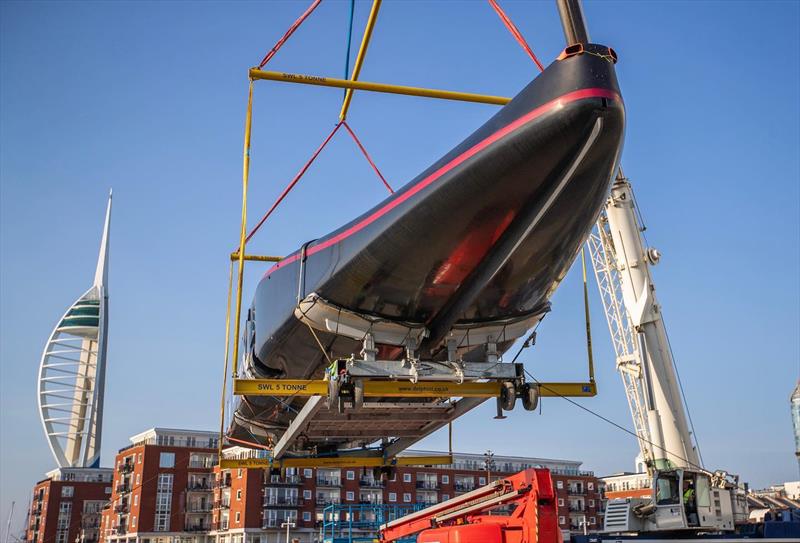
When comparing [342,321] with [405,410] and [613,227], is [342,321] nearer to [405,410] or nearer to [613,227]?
[405,410]

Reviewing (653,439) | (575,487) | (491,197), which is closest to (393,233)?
(491,197)

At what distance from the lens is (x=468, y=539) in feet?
37.2

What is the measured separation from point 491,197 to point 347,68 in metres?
7.69

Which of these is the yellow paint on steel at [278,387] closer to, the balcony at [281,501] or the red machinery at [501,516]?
the red machinery at [501,516]

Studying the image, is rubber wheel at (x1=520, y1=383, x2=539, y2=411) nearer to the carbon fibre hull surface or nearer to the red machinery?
the carbon fibre hull surface

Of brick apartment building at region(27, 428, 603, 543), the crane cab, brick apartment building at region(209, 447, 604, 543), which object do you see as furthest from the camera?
brick apartment building at region(27, 428, 603, 543)

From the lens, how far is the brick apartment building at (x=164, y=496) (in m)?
80.5

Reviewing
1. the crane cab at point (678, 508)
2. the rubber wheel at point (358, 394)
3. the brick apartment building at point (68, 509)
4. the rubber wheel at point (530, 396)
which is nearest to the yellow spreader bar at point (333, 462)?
the crane cab at point (678, 508)

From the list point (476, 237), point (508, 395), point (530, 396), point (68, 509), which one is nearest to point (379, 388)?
point (508, 395)

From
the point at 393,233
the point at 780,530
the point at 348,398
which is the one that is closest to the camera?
the point at 393,233

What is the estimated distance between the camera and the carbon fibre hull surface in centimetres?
832

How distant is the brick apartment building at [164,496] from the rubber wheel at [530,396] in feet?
254

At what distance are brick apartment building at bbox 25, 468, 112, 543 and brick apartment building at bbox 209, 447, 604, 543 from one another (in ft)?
76.4

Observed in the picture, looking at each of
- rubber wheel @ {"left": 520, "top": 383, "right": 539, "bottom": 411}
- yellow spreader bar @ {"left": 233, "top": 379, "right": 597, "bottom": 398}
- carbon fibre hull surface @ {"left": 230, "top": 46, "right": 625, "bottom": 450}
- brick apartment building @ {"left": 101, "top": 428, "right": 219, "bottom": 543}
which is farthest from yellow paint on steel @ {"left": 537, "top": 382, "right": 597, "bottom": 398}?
brick apartment building @ {"left": 101, "top": 428, "right": 219, "bottom": 543}
